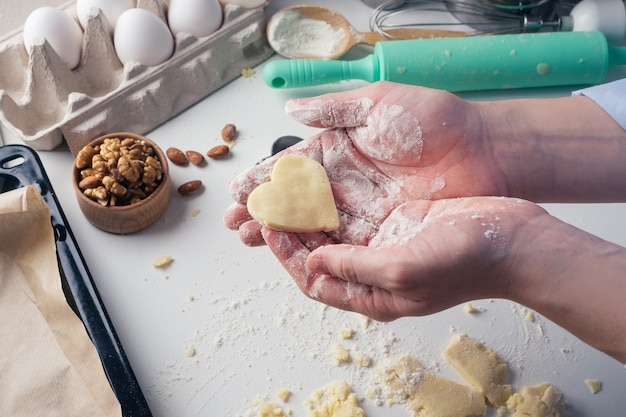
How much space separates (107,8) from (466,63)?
74 centimetres

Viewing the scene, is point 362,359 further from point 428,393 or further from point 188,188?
point 188,188

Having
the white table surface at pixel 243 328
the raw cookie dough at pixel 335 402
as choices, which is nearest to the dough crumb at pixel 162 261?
the white table surface at pixel 243 328

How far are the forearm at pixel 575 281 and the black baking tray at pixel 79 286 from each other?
0.58 m

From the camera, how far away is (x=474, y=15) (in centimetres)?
149

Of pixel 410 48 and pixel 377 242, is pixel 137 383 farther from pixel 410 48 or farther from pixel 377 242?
pixel 410 48

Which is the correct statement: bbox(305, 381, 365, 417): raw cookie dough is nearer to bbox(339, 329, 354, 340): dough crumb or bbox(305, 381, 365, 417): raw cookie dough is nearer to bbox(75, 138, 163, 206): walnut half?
bbox(339, 329, 354, 340): dough crumb

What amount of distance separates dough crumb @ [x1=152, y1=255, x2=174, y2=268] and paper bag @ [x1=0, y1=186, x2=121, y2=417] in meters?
0.18

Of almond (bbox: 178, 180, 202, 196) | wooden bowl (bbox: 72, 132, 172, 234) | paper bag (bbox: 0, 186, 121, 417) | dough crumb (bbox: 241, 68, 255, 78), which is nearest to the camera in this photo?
paper bag (bbox: 0, 186, 121, 417)

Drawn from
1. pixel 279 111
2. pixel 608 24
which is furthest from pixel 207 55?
pixel 608 24

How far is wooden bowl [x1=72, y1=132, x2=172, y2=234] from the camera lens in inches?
43.4

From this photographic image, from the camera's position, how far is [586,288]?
2.57ft

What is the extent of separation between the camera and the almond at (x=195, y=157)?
1243 millimetres

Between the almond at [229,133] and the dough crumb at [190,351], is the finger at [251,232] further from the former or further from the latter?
the almond at [229,133]

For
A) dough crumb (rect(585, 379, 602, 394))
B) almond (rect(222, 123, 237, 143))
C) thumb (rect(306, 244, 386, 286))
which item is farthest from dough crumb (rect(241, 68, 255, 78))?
dough crumb (rect(585, 379, 602, 394))
